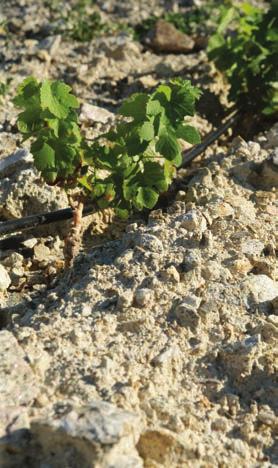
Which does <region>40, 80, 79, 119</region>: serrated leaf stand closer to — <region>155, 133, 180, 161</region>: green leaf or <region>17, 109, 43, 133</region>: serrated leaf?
<region>17, 109, 43, 133</region>: serrated leaf

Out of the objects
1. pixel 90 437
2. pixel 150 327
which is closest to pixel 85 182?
pixel 150 327

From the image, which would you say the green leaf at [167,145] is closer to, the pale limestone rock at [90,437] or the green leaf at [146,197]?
the green leaf at [146,197]

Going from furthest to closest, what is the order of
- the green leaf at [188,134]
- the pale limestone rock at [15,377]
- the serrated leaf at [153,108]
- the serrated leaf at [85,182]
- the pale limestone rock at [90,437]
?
1. the serrated leaf at [85,182]
2. the green leaf at [188,134]
3. the serrated leaf at [153,108]
4. the pale limestone rock at [15,377]
5. the pale limestone rock at [90,437]

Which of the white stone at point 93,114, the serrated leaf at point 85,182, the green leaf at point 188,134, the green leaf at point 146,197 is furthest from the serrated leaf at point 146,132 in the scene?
the white stone at point 93,114

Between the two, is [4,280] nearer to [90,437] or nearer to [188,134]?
[188,134]

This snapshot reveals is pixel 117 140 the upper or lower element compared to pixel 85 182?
upper

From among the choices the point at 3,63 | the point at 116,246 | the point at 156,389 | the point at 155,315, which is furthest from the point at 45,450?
the point at 3,63

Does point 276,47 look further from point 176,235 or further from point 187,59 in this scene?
point 176,235
